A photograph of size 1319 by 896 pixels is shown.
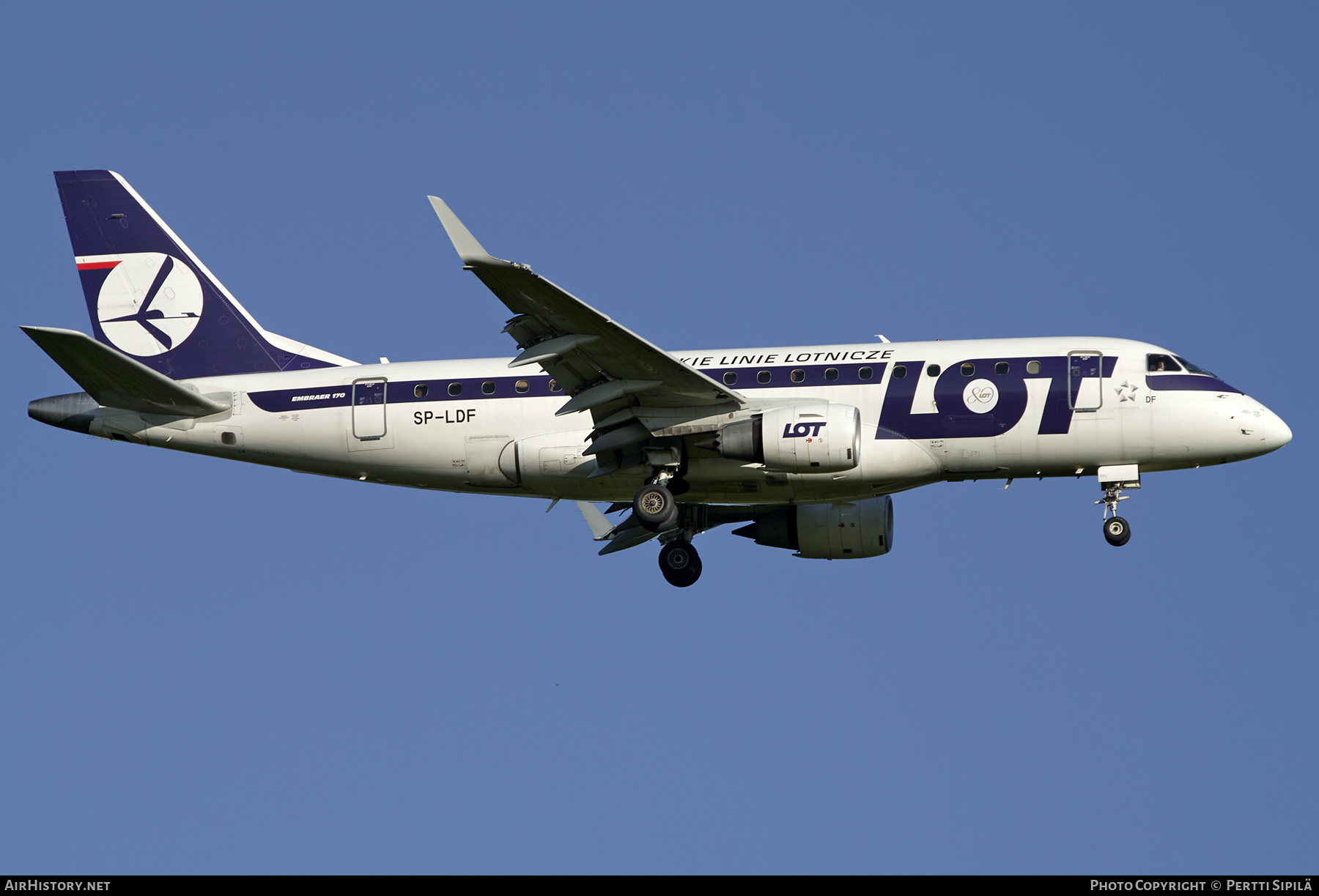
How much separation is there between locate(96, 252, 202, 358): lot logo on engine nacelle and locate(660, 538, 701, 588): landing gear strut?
527 inches

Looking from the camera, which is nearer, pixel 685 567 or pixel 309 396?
pixel 309 396

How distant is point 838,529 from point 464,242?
549 inches

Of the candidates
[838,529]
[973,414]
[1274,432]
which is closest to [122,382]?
[838,529]

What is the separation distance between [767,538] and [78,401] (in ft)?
56.3

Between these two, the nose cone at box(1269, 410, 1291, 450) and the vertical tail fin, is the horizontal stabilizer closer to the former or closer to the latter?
the vertical tail fin

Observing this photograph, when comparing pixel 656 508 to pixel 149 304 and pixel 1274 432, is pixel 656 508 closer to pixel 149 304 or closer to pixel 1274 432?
pixel 1274 432

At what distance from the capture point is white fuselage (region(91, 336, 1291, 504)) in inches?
1258

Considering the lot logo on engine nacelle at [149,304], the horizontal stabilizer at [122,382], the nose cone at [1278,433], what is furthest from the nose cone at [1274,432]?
the lot logo on engine nacelle at [149,304]

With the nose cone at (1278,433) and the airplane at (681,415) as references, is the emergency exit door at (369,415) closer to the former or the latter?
the airplane at (681,415)

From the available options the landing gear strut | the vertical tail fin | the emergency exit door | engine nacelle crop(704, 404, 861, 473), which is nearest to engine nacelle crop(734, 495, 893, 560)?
the landing gear strut

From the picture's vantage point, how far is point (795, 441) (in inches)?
1222

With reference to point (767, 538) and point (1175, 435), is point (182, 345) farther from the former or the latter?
point (1175, 435)

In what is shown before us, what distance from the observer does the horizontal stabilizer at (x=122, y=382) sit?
3158 cm

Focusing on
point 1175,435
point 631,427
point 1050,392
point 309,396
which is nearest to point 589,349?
point 631,427
